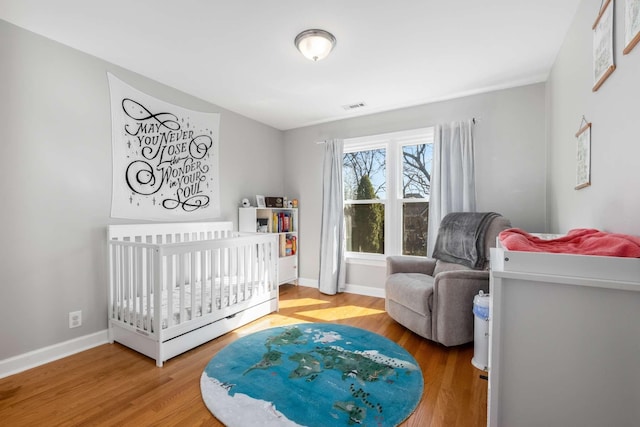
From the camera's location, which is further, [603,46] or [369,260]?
[369,260]

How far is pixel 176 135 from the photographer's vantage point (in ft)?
9.45

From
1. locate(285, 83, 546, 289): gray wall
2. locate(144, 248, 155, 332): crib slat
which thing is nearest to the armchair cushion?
locate(285, 83, 546, 289): gray wall

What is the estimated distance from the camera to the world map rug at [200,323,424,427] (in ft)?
4.82

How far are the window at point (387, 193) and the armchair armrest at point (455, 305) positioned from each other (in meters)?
1.15

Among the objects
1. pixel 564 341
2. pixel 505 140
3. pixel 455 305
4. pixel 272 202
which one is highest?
pixel 505 140

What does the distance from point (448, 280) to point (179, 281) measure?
218cm

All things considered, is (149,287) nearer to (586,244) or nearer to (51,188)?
(51,188)

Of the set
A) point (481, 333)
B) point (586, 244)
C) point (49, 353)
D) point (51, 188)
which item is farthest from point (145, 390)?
point (586, 244)

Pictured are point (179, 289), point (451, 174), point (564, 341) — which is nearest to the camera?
point (564, 341)

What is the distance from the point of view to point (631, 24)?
A: 111cm

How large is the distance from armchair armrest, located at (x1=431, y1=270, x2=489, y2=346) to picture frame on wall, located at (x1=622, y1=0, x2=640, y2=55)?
157cm

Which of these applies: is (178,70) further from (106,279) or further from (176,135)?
(106,279)

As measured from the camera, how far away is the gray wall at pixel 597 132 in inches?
45.3

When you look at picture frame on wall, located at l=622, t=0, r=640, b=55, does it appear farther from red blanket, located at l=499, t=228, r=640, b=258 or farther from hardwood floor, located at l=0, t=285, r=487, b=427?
hardwood floor, located at l=0, t=285, r=487, b=427
